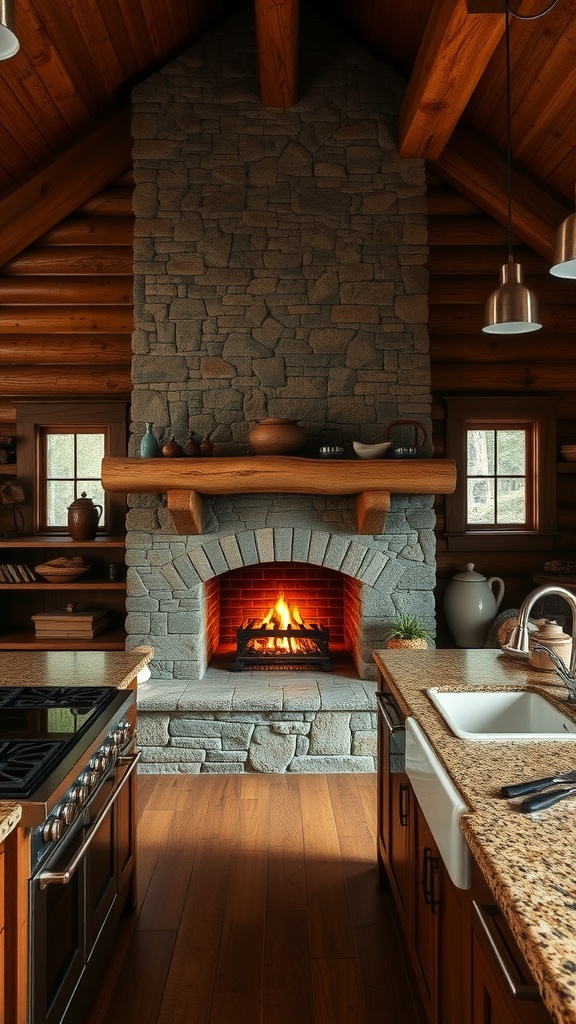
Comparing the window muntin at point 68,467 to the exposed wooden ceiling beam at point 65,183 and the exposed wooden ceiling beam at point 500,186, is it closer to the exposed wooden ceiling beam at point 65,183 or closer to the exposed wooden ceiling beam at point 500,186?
the exposed wooden ceiling beam at point 65,183

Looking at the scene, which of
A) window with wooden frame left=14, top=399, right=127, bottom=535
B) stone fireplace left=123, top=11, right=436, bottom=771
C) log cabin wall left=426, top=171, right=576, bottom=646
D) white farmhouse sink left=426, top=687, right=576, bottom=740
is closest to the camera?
white farmhouse sink left=426, top=687, right=576, bottom=740

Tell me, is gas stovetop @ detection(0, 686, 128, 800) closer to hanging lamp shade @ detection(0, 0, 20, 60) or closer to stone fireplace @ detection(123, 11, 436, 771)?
hanging lamp shade @ detection(0, 0, 20, 60)

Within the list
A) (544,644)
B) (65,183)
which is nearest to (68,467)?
(65,183)

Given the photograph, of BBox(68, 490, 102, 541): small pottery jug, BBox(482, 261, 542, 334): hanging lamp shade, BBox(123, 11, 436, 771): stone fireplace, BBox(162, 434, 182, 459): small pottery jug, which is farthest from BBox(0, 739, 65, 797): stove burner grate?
BBox(68, 490, 102, 541): small pottery jug

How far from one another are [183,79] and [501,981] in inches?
212

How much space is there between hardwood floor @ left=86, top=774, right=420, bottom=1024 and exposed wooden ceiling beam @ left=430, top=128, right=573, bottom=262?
382 cm

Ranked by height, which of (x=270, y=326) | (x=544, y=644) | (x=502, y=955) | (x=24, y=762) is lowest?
(x=502, y=955)

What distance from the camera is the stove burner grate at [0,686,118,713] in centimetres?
242

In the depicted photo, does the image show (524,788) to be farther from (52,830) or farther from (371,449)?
(371,449)

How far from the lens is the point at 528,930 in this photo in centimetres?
110

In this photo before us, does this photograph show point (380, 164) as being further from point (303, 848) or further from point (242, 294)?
point (303, 848)

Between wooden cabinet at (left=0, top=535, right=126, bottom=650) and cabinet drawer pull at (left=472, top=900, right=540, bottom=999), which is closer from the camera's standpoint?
cabinet drawer pull at (left=472, top=900, right=540, bottom=999)

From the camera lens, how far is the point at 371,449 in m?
4.64

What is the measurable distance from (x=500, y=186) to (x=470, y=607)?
2.92 m
